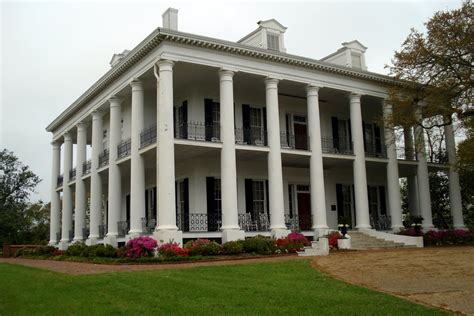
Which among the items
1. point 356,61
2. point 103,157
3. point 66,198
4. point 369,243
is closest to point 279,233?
point 369,243

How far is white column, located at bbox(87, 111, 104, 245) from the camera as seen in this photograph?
2712cm

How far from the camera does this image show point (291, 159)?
85.9 ft

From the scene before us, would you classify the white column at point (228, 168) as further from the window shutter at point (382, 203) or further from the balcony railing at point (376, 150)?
the window shutter at point (382, 203)

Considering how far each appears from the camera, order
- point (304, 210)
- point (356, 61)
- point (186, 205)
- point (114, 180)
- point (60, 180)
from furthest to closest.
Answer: point (60, 180)
point (356, 61)
point (304, 210)
point (114, 180)
point (186, 205)

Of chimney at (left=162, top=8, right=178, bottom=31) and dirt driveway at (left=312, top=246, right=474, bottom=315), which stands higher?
chimney at (left=162, top=8, right=178, bottom=31)

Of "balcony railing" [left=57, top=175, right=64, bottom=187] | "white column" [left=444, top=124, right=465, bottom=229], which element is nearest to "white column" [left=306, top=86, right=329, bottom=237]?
"white column" [left=444, top=124, right=465, bottom=229]

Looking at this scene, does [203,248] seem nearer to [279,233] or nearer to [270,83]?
[279,233]

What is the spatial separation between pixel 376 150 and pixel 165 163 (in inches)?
611

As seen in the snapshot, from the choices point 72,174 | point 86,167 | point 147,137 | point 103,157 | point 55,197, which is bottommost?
point 55,197

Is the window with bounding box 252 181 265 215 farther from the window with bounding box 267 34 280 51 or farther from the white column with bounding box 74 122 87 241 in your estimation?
the white column with bounding box 74 122 87 241

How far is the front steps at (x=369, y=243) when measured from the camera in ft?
77.8

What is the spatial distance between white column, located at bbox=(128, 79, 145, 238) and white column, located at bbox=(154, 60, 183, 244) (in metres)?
2.47

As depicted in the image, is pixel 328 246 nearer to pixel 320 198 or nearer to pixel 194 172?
→ pixel 320 198

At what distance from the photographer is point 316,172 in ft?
80.6
